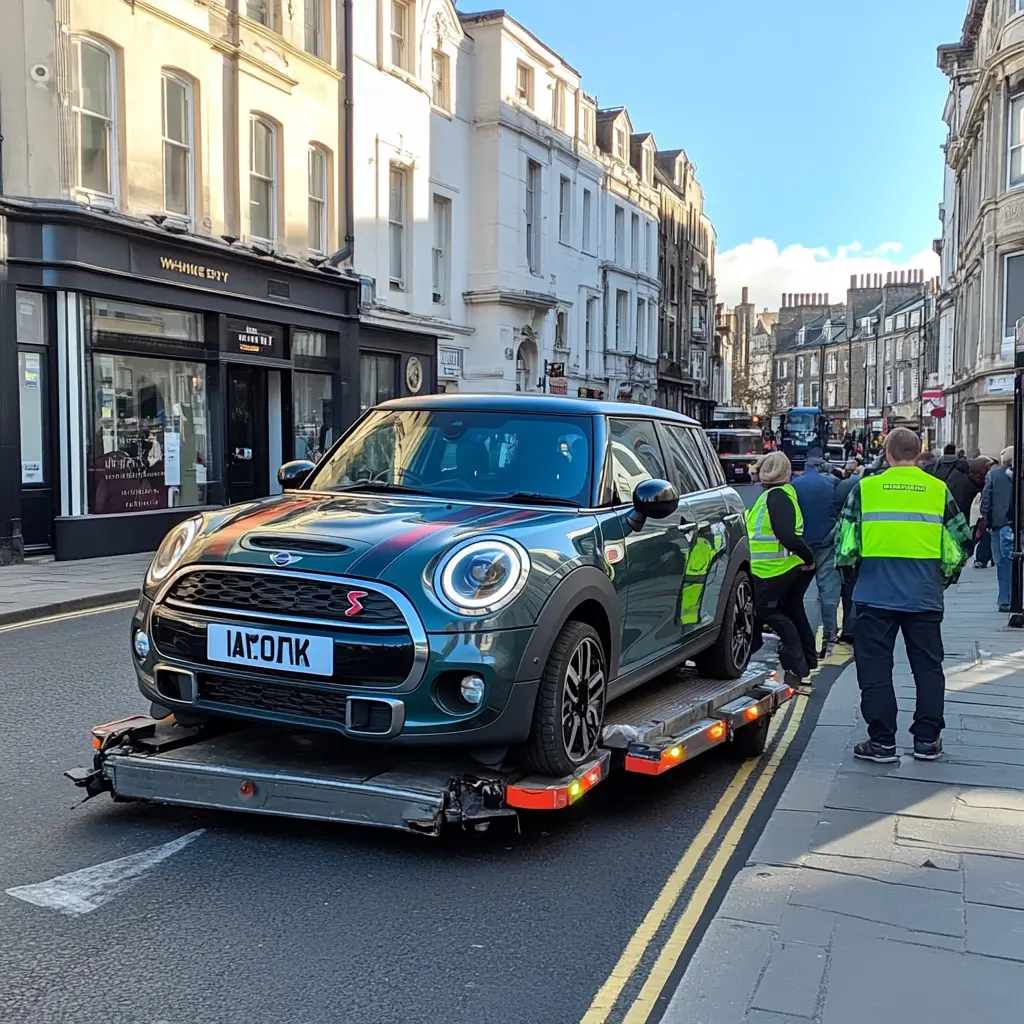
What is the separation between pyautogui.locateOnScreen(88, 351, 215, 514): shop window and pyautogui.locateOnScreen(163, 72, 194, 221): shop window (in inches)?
101

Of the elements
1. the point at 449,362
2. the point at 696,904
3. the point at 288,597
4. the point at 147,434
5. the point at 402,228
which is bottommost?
the point at 696,904

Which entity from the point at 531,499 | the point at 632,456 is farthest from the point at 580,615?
the point at 632,456

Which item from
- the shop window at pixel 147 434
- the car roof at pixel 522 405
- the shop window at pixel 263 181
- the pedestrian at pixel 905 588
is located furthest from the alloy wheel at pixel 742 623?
the shop window at pixel 263 181

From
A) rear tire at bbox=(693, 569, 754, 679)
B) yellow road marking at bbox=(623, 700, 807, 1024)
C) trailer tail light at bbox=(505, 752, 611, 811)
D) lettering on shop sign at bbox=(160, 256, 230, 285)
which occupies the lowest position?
yellow road marking at bbox=(623, 700, 807, 1024)

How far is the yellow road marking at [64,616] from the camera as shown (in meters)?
10.1

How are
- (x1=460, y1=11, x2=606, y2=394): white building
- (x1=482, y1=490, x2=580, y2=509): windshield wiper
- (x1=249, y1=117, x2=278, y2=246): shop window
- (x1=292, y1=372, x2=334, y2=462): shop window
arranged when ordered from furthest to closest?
→ (x1=460, y1=11, x2=606, y2=394): white building < (x1=292, y1=372, x2=334, y2=462): shop window < (x1=249, y1=117, x2=278, y2=246): shop window < (x1=482, y1=490, x2=580, y2=509): windshield wiper

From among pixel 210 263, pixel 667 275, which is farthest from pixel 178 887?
pixel 667 275

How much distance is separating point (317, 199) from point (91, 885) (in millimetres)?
18769

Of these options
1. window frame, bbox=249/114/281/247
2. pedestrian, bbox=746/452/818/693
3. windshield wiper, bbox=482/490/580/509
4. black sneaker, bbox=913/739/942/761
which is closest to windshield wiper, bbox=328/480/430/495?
windshield wiper, bbox=482/490/580/509

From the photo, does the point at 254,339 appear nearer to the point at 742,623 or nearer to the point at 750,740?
the point at 742,623

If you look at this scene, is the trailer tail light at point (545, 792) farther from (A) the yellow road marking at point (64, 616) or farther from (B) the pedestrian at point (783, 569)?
(A) the yellow road marking at point (64, 616)

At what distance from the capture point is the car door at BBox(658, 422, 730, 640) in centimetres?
608

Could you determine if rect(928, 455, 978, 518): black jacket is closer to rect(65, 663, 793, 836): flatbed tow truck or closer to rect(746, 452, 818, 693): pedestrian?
rect(746, 452, 818, 693): pedestrian

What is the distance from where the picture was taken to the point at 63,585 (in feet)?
40.7
